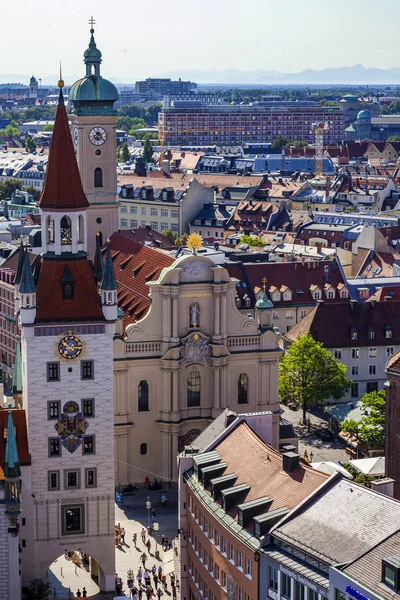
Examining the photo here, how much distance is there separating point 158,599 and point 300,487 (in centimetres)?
1836

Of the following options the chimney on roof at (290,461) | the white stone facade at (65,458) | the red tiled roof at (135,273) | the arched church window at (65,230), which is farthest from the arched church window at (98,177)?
the chimney on roof at (290,461)

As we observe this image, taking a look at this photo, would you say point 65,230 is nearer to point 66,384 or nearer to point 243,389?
point 66,384

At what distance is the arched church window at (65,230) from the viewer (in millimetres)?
81938

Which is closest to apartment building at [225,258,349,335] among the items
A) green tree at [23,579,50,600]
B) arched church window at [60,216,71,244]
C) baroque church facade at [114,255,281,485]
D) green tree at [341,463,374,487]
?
baroque church facade at [114,255,281,485]

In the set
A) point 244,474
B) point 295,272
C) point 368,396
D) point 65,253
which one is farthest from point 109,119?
point 244,474

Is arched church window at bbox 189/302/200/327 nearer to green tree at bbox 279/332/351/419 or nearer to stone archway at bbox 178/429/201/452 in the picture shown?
stone archway at bbox 178/429/201/452

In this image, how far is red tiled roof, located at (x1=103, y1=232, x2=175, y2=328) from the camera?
4269 inches

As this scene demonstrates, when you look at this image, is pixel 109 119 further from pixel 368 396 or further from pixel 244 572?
pixel 244 572

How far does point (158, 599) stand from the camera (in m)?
83.9

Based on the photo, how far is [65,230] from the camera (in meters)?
82.2

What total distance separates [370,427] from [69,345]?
33332 millimetres

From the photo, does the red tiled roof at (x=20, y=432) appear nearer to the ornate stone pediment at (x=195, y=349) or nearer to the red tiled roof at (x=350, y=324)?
the ornate stone pediment at (x=195, y=349)

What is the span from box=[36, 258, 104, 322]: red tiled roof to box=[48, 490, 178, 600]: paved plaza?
16803mm

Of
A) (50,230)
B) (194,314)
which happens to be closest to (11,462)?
(50,230)
